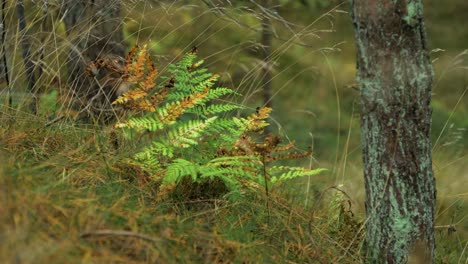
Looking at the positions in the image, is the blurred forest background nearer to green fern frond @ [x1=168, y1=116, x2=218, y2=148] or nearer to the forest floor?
the forest floor

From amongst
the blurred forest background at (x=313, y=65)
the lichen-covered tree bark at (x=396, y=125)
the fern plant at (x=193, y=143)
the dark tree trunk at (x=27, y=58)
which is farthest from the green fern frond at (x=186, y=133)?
the blurred forest background at (x=313, y=65)

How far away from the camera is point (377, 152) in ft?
9.29

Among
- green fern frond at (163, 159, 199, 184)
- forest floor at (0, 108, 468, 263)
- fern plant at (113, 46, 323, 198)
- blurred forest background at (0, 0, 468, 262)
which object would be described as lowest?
forest floor at (0, 108, 468, 263)

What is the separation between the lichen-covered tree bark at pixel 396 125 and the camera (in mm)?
2699

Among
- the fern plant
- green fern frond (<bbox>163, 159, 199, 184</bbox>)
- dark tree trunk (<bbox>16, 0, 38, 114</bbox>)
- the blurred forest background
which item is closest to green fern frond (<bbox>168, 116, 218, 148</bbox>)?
the fern plant

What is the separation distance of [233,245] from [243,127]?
717 mm

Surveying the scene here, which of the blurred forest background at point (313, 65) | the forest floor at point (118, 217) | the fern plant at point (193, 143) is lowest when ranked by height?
the forest floor at point (118, 217)

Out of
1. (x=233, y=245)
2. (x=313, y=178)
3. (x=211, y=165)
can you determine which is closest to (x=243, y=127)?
(x=211, y=165)

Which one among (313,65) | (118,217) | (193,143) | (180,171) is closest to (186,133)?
(193,143)

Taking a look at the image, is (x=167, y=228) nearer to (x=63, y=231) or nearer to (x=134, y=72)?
(x=63, y=231)

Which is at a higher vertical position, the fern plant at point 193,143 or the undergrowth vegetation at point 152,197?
the fern plant at point 193,143

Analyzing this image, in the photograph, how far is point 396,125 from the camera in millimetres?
2756

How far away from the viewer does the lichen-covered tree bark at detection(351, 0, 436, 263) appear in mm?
2699

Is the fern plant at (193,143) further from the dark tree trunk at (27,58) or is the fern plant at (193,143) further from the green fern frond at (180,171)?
the dark tree trunk at (27,58)
